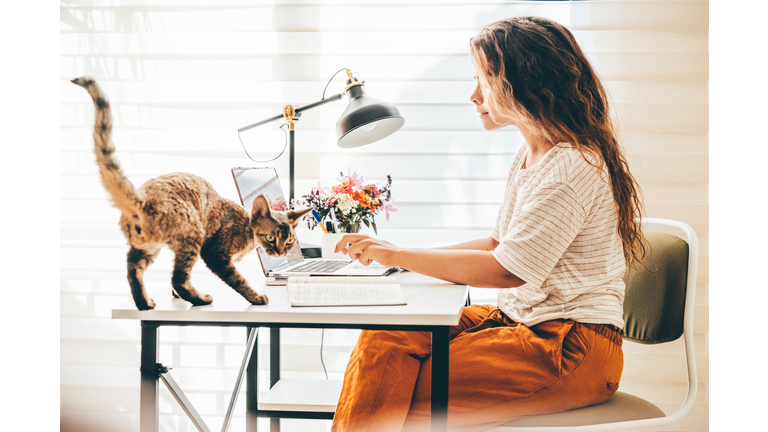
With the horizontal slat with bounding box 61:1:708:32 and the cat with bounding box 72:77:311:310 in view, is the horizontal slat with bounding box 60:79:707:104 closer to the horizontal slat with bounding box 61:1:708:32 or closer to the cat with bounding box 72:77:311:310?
the horizontal slat with bounding box 61:1:708:32

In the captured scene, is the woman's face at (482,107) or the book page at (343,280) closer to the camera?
the book page at (343,280)

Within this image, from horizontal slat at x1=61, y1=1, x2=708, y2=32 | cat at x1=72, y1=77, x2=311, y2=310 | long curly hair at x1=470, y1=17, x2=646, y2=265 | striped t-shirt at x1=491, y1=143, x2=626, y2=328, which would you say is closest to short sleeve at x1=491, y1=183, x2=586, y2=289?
striped t-shirt at x1=491, y1=143, x2=626, y2=328

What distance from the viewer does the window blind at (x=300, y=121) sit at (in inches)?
73.9

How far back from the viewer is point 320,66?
1.98m

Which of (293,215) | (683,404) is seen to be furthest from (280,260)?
(683,404)

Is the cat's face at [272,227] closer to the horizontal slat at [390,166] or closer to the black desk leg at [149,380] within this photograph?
the black desk leg at [149,380]

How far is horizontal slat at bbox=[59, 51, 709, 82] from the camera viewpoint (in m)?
1.87

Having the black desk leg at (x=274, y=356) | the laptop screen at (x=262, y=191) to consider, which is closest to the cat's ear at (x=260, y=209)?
the laptop screen at (x=262, y=191)

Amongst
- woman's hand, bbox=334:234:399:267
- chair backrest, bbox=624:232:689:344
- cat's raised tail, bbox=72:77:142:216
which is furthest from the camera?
chair backrest, bbox=624:232:689:344

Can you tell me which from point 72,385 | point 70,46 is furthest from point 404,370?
point 70,46

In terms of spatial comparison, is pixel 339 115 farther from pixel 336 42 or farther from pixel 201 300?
pixel 201 300

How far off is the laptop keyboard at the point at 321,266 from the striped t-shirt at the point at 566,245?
0.50 metres
